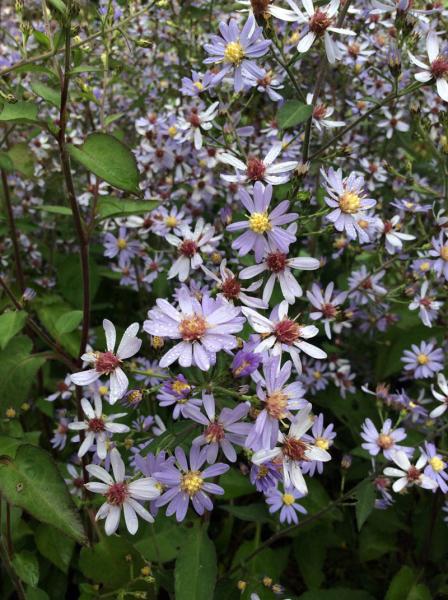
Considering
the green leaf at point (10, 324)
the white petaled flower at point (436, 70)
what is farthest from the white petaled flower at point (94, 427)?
the white petaled flower at point (436, 70)

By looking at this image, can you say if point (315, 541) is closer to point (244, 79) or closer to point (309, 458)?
point (309, 458)

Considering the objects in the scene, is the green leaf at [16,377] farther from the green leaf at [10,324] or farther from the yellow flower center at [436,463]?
the yellow flower center at [436,463]

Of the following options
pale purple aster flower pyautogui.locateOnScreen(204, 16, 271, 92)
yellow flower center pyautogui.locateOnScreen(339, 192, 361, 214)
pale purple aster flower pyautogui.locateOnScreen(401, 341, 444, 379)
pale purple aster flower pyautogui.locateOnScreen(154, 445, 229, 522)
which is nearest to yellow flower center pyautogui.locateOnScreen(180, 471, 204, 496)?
pale purple aster flower pyautogui.locateOnScreen(154, 445, 229, 522)

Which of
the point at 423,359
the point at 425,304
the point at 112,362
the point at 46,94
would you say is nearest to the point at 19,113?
the point at 46,94

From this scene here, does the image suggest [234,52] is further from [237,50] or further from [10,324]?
[10,324]

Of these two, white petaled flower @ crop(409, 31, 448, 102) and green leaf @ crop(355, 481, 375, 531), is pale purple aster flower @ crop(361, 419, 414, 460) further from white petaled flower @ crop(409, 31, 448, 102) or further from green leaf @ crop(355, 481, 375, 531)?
white petaled flower @ crop(409, 31, 448, 102)

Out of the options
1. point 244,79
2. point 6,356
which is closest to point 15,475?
point 6,356
